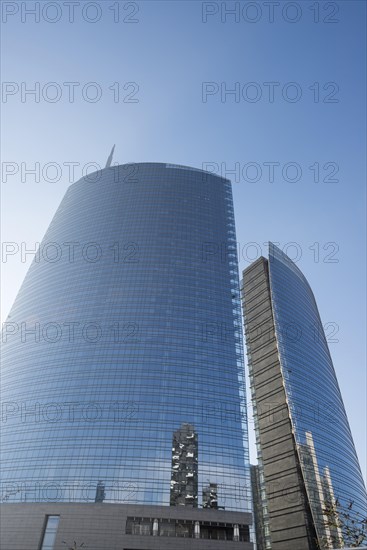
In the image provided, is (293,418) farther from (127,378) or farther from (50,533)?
(50,533)

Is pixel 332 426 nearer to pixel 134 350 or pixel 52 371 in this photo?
pixel 134 350

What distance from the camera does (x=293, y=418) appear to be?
10331cm

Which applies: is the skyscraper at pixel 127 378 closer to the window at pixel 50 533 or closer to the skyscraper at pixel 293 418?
the window at pixel 50 533

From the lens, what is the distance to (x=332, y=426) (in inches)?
4815

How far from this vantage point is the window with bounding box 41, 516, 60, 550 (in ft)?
273

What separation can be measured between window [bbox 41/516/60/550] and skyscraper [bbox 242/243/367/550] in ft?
167

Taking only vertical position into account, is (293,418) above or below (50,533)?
above

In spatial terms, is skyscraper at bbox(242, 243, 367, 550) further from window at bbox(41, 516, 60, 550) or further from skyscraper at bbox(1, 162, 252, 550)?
window at bbox(41, 516, 60, 550)

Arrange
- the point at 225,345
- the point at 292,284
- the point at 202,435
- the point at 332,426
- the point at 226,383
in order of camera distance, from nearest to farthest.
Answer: the point at 202,435, the point at 226,383, the point at 225,345, the point at 332,426, the point at 292,284

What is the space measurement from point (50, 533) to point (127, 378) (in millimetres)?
35675

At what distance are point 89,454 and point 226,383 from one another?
37.4 metres

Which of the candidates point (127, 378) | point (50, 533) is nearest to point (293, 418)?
point (127, 378)

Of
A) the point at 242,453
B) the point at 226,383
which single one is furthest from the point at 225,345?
the point at 242,453

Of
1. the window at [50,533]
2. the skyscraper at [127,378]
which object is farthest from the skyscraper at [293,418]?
the window at [50,533]
